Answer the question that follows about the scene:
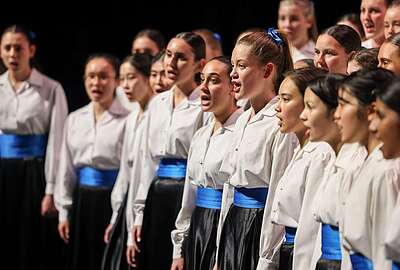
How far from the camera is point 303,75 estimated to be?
3.93 meters

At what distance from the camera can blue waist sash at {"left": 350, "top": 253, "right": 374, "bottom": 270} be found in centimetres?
338

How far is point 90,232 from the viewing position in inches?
235

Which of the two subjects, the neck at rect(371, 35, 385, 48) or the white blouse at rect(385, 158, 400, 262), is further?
the neck at rect(371, 35, 385, 48)

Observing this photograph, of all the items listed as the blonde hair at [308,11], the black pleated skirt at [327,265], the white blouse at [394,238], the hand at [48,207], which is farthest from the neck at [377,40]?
the hand at [48,207]

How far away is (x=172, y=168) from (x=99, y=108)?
1.04 m

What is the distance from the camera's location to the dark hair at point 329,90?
361 centimetres

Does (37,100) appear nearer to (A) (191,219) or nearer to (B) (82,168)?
(B) (82,168)

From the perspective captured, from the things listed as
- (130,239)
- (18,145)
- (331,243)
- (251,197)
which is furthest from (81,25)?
(331,243)

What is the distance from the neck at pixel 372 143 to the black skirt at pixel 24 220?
319cm

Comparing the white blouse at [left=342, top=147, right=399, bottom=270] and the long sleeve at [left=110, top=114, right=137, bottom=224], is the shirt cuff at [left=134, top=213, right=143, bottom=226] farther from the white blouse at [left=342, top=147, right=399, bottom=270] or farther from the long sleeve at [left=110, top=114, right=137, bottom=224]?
the white blouse at [left=342, top=147, right=399, bottom=270]

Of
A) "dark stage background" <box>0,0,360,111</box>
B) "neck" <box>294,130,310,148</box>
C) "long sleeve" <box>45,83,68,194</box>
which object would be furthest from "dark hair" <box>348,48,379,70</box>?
"dark stage background" <box>0,0,360,111</box>

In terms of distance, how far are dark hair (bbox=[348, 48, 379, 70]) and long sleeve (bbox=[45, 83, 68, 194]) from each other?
256 cm

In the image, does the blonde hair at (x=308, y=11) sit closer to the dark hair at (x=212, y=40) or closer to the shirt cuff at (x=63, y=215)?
the dark hair at (x=212, y=40)

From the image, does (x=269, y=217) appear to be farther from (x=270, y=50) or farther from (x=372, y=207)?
(x=372, y=207)
